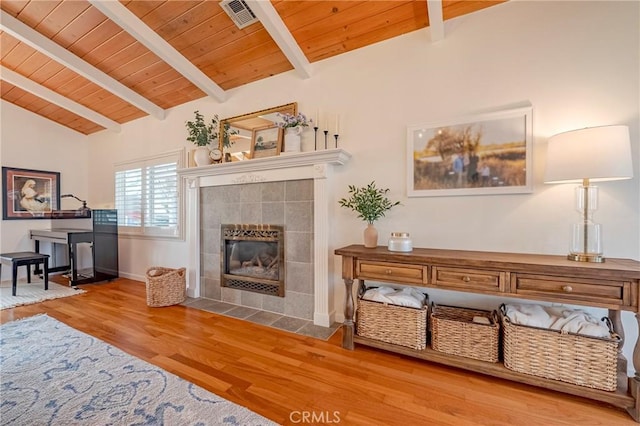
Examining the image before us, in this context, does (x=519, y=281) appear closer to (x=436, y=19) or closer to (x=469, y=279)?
(x=469, y=279)

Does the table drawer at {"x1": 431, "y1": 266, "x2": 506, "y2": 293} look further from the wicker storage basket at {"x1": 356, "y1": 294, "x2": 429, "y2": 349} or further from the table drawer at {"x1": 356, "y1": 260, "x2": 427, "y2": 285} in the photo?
the wicker storage basket at {"x1": 356, "y1": 294, "x2": 429, "y2": 349}

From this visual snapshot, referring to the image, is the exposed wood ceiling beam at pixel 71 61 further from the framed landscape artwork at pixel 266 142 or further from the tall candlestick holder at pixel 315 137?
the tall candlestick holder at pixel 315 137

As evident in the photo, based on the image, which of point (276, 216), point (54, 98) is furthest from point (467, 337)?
point (54, 98)

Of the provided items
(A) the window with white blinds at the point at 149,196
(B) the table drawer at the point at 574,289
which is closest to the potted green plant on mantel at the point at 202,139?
(A) the window with white blinds at the point at 149,196

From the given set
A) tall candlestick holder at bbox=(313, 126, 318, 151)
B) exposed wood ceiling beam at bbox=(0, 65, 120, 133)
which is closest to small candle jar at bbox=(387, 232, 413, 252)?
tall candlestick holder at bbox=(313, 126, 318, 151)

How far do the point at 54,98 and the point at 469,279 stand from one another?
568cm

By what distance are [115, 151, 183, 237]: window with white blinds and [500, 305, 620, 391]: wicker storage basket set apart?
3926 millimetres

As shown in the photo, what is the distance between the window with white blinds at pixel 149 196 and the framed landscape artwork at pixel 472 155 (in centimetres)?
321

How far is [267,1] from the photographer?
213cm

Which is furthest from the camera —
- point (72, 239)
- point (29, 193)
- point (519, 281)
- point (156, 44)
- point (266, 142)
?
point (29, 193)

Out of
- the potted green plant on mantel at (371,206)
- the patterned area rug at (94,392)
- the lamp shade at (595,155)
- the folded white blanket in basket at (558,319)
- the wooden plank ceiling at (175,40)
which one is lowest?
the patterned area rug at (94,392)

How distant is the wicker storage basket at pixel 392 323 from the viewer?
6.30ft

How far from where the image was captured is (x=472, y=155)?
2123mm

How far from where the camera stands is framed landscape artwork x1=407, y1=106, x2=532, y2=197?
198 centimetres
